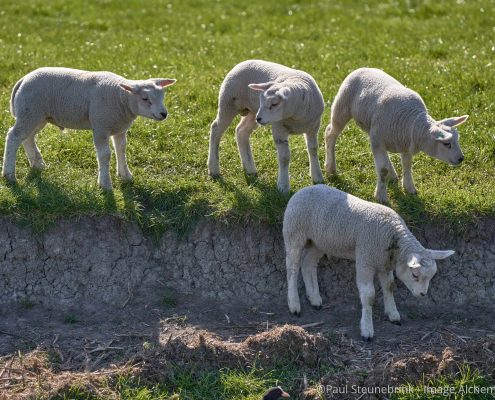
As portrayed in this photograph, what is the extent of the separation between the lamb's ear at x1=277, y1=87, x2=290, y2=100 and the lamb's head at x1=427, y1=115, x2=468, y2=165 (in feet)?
5.03

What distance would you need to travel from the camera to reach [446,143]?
10133 millimetres

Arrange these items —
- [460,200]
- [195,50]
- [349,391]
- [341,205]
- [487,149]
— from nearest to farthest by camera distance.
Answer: [349,391]
[341,205]
[460,200]
[487,149]
[195,50]

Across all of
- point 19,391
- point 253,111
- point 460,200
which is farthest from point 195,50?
point 19,391

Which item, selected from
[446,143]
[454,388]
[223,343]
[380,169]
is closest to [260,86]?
[380,169]

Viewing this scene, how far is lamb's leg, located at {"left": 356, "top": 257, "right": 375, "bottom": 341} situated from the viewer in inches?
379

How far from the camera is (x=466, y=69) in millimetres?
14172

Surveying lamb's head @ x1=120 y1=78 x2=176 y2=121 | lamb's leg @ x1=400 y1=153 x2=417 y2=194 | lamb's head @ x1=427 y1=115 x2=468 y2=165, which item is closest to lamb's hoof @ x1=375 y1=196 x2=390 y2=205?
lamb's leg @ x1=400 y1=153 x2=417 y2=194

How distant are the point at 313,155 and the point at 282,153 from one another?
0.45 meters

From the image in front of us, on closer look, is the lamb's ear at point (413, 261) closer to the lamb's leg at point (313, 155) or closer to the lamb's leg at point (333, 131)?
the lamb's leg at point (313, 155)

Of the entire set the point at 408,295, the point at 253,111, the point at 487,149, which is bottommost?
the point at 408,295

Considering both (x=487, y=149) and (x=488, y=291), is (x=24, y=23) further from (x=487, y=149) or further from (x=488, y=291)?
(x=488, y=291)

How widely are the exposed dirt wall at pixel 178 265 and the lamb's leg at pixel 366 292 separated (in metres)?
0.66

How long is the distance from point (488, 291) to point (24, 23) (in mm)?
10671

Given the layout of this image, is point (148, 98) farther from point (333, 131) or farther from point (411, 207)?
point (411, 207)
